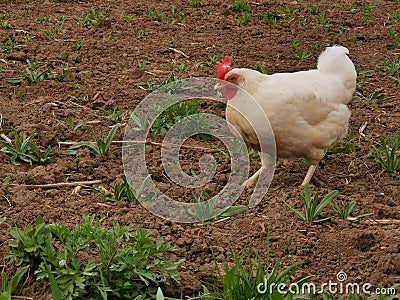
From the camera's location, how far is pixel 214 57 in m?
6.40

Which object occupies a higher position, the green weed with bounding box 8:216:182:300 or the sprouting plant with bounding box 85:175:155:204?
the green weed with bounding box 8:216:182:300

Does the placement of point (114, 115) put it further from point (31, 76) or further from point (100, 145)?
point (31, 76)

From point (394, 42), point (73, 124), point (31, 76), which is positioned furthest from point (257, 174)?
point (394, 42)

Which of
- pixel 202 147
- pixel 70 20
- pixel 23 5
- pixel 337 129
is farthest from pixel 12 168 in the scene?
pixel 23 5

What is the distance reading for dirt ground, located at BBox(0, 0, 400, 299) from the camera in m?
3.40

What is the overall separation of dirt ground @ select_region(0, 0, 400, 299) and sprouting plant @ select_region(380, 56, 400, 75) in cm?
10

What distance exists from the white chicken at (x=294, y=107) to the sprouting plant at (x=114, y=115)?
118 centimetres

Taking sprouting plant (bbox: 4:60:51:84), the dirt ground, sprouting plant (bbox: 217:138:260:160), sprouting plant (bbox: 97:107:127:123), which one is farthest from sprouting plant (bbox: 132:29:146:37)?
sprouting plant (bbox: 217:138:260:160)

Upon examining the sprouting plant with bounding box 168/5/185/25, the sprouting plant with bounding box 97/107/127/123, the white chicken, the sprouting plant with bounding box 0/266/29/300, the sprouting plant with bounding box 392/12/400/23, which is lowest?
the sprouting plant with bounding box 97/107/127/123

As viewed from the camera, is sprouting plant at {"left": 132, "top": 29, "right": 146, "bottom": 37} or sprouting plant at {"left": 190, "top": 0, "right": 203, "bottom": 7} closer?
sprouting plant at {"left": 132, "top": 29, "right": 146, "bottom": 37}

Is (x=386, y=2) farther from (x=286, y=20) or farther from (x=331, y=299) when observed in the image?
(x=331, y=299)

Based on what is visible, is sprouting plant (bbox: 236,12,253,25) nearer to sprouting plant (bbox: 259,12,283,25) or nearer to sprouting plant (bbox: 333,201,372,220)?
sprouting plant (bbox: 259,12,283,25)

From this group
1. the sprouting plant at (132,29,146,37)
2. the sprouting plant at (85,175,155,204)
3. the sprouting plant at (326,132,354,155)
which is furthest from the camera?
the sprouting plant at (132,29,146,37)

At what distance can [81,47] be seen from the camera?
21.4 feet
